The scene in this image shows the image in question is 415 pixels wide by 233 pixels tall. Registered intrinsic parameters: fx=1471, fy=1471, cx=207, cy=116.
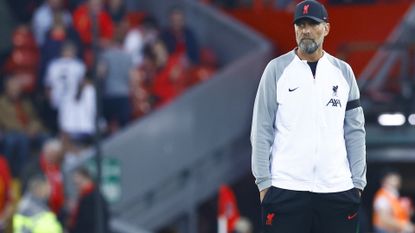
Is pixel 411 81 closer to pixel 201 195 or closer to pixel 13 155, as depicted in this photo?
pixel 201 195

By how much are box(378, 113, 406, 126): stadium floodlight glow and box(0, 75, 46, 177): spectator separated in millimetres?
4262

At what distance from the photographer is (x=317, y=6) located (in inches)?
305

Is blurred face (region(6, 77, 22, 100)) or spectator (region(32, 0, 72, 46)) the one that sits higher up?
spectator (region(32, 0, 72, 46))

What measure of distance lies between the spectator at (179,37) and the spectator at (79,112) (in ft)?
6.52

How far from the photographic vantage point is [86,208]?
1520 cm

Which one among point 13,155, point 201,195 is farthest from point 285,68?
point 201,195

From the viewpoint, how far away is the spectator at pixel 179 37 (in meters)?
19.8

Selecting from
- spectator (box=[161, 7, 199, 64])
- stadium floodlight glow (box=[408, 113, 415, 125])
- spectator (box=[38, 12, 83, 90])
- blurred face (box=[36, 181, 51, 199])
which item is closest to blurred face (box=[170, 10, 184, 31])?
spectator (box=[161, 7, 199, 64])

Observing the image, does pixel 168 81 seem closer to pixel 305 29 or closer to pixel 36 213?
pixel 36 213

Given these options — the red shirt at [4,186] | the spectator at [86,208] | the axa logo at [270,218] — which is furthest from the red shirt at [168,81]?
the axa logo at [270,218]

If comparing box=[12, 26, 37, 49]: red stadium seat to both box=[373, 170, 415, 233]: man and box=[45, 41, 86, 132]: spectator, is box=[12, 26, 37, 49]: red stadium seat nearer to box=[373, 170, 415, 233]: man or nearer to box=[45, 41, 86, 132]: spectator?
box=[45, 41, 86, 132]: spectator

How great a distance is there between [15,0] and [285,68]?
41.4ft

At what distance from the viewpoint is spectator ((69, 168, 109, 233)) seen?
15016 mm

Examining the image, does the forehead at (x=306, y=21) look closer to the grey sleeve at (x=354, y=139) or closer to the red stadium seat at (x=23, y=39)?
the grey sleeve at (x=354, y=139)
